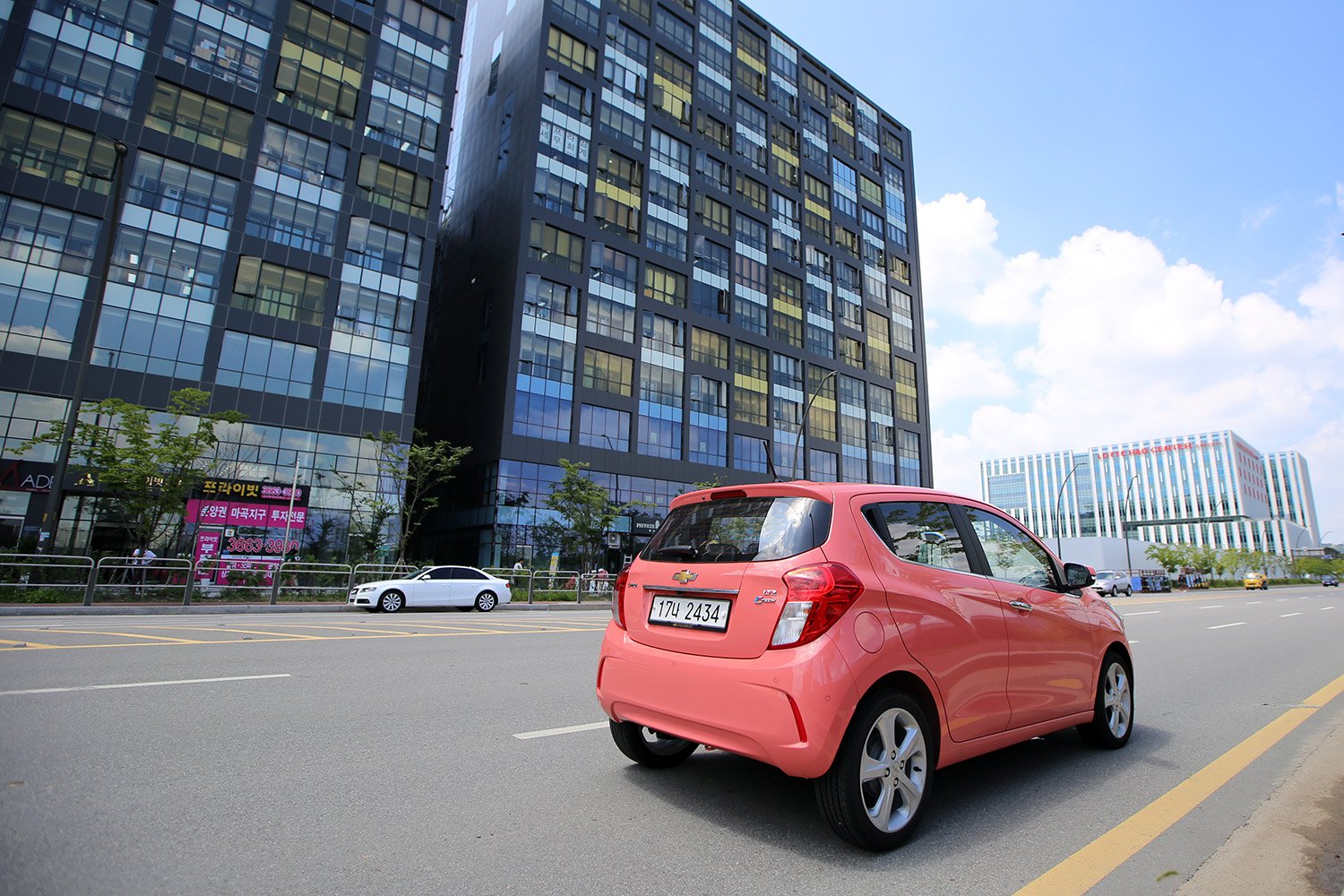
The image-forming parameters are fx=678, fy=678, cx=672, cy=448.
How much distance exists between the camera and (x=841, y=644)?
2.91 m

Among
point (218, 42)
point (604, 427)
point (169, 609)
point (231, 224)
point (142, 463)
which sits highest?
point (218, 42)

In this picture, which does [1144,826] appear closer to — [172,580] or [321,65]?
[172,580]

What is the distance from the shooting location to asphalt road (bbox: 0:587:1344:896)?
2.60 m

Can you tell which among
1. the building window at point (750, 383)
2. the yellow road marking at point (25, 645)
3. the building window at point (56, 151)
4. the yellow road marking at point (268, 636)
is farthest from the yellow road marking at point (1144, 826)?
the building window at point (750, 383)

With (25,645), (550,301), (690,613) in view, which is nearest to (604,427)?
(550,301)

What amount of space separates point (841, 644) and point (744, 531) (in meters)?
0.77

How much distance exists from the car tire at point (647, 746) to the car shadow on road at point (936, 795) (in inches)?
2.2

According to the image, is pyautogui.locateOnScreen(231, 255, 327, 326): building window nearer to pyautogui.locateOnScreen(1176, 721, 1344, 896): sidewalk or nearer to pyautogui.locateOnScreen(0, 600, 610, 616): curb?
pyautogui.locateOnScreen(0, 600, 610, 616): curb

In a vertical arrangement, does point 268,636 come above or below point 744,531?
below

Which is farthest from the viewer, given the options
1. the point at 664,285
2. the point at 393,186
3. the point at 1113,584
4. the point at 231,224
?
the point at 664,285

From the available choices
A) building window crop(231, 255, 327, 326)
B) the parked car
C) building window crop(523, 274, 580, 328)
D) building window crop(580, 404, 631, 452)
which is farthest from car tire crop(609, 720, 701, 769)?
the parked car

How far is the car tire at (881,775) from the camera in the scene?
284 centimetres

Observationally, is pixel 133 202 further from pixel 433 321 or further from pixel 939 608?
pixel 939 608

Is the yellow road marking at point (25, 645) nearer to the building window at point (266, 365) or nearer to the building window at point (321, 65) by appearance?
the building window at point (266, 365)
